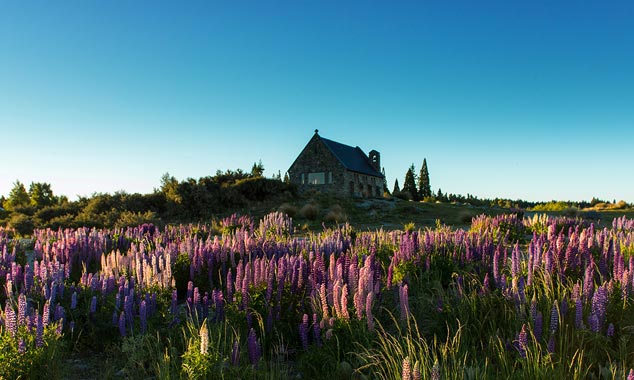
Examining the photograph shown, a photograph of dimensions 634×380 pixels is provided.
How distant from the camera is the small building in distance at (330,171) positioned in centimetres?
4762

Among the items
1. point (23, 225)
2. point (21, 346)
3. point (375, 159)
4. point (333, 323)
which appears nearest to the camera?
point (21, 346)

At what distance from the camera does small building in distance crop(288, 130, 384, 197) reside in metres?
47.6

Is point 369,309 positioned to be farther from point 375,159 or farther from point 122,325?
point 375,159

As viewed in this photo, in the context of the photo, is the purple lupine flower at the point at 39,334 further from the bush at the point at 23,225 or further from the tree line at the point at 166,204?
the bush at the point at 23,225

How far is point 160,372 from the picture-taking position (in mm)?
3324

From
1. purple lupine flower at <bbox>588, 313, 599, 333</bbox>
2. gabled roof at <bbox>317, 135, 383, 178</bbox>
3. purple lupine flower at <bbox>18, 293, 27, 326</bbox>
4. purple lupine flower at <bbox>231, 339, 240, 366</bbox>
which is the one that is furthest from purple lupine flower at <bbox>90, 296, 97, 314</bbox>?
gabled roof at <bbox>317, 135, 383, 178</bbox>

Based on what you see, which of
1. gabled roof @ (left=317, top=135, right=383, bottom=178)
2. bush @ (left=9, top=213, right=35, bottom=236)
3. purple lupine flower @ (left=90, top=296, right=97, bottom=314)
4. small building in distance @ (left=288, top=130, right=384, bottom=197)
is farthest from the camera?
gabled roof @ (left=317, top=135, right=383, bottom=178)

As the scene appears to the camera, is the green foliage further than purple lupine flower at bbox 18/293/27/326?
Yes

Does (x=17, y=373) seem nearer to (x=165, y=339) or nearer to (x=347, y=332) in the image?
(x=165, y=339)

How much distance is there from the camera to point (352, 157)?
53938 millimetres

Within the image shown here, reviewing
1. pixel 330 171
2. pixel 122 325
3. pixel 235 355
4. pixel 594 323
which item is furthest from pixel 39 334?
pixel 330 171

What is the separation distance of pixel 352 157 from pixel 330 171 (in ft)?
21.3

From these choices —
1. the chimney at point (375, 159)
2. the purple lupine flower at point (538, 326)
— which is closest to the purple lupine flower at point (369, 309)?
the purple lupine flower at point (538, 326)

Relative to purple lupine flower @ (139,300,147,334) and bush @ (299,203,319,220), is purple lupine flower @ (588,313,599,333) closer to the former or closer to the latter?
purple lupine flower @ (139,300,147,334)
